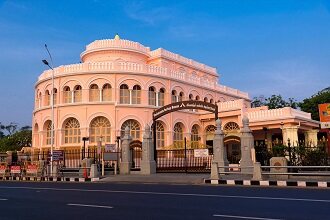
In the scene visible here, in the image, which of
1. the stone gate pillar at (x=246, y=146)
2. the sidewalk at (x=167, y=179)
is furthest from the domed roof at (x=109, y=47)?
the stone gate pillar at (x=246, y=146)

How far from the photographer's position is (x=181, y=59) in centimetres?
4803

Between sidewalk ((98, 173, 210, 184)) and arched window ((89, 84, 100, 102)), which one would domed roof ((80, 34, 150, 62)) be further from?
sidewalk ((98, 173, 210, 184))

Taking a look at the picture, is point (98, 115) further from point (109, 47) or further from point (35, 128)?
point (35, 128)

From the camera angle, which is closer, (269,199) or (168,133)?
(269,199)

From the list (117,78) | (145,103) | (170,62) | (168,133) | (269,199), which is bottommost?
(269,199)

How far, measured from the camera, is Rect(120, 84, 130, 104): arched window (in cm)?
3744

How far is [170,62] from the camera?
4606cm

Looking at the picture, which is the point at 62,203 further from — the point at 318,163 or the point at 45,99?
the point at 45,99

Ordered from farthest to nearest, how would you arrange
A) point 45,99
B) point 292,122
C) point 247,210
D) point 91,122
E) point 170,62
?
point 170,62
point 45,99
point 91,122
point 292,122
point 247,210

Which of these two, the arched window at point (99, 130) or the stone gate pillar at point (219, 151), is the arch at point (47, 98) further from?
the stone gate pillar at point (219, 151)

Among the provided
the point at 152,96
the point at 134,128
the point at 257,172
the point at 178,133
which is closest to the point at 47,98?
the point at 134,128

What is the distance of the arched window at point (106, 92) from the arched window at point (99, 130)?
2.13m

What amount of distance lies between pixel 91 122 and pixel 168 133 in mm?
8371

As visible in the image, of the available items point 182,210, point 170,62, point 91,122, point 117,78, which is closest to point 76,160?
point 91,122
